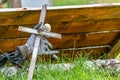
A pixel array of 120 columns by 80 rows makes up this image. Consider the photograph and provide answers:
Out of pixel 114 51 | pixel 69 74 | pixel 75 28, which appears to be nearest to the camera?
pixel 69 74

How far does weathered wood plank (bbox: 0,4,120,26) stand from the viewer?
3.50m

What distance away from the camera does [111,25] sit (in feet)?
13.7

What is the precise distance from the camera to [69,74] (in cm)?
388

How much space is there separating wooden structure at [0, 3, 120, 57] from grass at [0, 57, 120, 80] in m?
0.30

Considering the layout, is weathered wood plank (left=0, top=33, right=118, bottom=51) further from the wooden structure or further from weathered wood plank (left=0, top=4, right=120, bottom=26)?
weathered wood plank (left=0, top=4, right=120, bottom=26)

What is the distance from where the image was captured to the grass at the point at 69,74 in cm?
376

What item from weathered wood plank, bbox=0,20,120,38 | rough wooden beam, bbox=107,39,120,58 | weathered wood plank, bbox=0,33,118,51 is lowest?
rough wooden beam, bbox=107,39,120,58

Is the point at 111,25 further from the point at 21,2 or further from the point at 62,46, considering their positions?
the point at 21,2

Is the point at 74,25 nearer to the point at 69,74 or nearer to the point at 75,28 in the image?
the point at 75,28

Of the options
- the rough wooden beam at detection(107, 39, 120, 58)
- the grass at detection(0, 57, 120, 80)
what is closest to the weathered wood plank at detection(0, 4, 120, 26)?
the grass at detection(0, 57, 120, 80)

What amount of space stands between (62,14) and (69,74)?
589mm

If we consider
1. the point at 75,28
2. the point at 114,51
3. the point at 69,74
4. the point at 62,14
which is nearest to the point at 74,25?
the point at 75,28

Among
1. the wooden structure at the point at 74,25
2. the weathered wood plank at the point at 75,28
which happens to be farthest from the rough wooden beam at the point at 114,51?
the weathered wood plank at the point at 75,28

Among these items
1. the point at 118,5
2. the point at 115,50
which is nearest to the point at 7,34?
the point at 118,5
